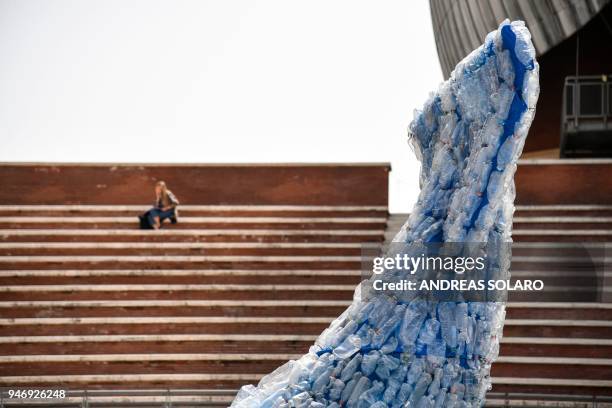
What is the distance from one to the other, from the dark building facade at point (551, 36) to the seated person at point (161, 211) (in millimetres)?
7474

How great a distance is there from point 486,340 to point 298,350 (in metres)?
6.71

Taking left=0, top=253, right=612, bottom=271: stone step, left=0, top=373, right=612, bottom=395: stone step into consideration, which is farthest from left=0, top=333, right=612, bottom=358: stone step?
left=0, top=253, right=612, bottom=271: stone step

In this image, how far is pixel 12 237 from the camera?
16.0m

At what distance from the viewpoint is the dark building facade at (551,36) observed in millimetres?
19922

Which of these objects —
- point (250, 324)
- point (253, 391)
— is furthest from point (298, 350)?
point (253, 391)

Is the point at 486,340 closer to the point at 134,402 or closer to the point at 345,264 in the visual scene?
the point at 134,402

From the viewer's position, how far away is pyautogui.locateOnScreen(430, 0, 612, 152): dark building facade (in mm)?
19922

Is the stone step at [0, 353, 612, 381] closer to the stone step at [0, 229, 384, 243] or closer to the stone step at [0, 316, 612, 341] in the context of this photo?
the stone step at [0, 316, 612, 341]

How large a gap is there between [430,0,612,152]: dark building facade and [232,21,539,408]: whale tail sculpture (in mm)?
13004

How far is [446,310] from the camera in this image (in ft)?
22.8

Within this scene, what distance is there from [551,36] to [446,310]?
557 inches

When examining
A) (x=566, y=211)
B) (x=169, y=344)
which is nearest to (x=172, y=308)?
(x=169, y=344)

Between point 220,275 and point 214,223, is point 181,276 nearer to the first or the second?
point 220,275

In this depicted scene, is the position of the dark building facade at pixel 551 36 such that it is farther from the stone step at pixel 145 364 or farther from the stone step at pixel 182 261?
the stone step at pixel 145 364
